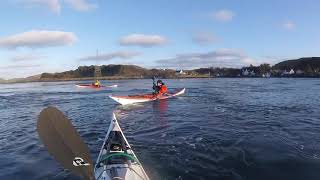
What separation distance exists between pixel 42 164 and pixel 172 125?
11.3 m

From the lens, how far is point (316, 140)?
1864cm

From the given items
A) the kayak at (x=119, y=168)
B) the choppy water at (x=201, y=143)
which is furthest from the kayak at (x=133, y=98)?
the kayak at (x=119, y=168)

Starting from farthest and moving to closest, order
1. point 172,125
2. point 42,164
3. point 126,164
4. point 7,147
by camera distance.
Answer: point 172,125
point 7,147
point 42,164
point 126,164

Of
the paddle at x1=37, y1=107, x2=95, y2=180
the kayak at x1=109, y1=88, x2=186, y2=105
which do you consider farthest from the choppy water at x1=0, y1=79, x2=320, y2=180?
the kayak at x1=109, y1=88, x2=186, y2=105

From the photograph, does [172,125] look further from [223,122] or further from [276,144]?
[276,144]

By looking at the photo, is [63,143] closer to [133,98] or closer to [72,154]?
[72,154]

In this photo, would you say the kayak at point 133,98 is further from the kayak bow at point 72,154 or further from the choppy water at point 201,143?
the kayak bow at point 72,154

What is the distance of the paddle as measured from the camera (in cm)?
1090

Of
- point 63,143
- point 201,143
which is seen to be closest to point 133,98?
point 201,143

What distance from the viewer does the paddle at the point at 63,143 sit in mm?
10898

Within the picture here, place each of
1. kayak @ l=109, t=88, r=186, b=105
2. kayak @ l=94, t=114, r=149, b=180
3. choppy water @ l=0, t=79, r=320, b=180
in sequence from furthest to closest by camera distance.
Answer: kayak @ l=109, t=88, r=186, b=105 → choppy water @ l=0, t=79, r=320, b=180 → kayak @ l=94, t=114, r=149, b=180

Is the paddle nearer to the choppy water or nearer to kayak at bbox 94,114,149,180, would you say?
kayak at bbox 94,114,149,180

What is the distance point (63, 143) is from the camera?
11.0 m

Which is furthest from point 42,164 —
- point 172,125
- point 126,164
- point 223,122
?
point 223,122
